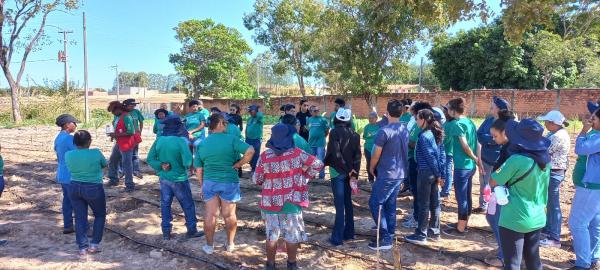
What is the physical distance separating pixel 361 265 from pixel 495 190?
1984 millimetres

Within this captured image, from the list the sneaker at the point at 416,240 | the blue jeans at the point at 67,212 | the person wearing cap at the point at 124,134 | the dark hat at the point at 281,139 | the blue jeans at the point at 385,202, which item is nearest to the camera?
the dark hat at the point at 281,139

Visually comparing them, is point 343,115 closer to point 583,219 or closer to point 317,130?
point 583,219

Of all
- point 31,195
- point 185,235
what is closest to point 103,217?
point 185,235

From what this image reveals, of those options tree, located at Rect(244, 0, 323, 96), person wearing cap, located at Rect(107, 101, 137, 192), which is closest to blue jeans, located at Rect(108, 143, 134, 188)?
person wearing cap, located at Rect(107, 101, 137, 192)

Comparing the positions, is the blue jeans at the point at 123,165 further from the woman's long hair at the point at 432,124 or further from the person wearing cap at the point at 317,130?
the woman's long hair at the point at 432,124

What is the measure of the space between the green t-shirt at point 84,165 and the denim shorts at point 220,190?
127 centimetres

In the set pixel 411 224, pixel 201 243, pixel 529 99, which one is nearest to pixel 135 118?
pixel 201 243

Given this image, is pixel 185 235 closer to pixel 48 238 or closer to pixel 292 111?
pixel 48 238

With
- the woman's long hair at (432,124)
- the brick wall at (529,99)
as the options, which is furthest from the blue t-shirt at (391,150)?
the brick wall at (529,99)

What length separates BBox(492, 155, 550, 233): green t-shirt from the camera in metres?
3.51

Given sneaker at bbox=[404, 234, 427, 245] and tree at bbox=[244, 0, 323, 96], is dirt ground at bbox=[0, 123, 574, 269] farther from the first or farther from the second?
tree at bbox=[244, 0, 323, 96]

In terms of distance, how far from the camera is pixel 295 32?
3475cm

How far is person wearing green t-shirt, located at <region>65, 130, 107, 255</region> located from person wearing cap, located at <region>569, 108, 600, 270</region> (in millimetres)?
5112

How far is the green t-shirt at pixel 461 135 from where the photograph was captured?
223 inches
